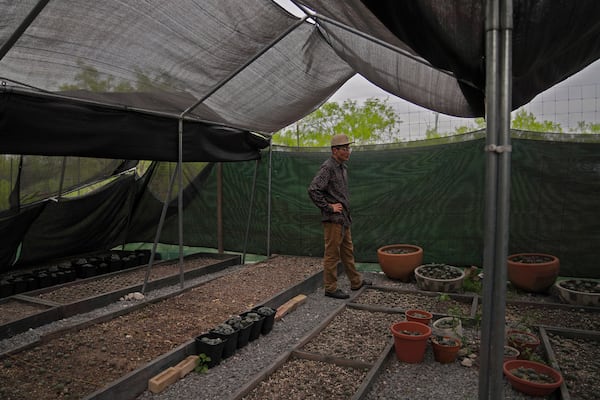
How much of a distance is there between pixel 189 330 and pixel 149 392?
75 centimetres

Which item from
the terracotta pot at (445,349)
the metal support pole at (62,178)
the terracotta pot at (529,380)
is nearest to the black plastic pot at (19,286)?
the metal support pole at (62,178)

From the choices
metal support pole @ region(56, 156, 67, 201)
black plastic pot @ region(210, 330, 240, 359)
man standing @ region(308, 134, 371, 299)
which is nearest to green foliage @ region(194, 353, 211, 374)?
black plastic pot @ region(210, 330, 240, 359)

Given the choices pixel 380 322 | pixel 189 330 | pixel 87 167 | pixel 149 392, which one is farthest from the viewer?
pixel 87 167

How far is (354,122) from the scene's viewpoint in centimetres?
1420

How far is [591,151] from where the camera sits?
159 inches

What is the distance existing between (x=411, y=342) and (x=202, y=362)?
1.44m

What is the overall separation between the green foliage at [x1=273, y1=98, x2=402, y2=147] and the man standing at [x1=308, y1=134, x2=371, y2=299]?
10064mm

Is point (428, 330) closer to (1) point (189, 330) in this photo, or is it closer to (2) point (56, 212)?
(1) point (189, 330)

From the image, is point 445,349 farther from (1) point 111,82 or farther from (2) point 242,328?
(1) point 111,82

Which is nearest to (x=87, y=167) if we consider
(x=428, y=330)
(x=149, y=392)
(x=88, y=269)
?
(x=88, y=269)

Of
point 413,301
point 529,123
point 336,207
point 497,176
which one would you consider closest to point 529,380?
point 497,176

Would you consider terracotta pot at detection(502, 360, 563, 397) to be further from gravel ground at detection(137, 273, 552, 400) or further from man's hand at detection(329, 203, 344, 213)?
man's hand at detection(329, 203, 344, 213)

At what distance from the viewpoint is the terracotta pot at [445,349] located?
2.57 metres

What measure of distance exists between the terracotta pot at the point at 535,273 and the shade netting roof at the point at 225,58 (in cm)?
172
